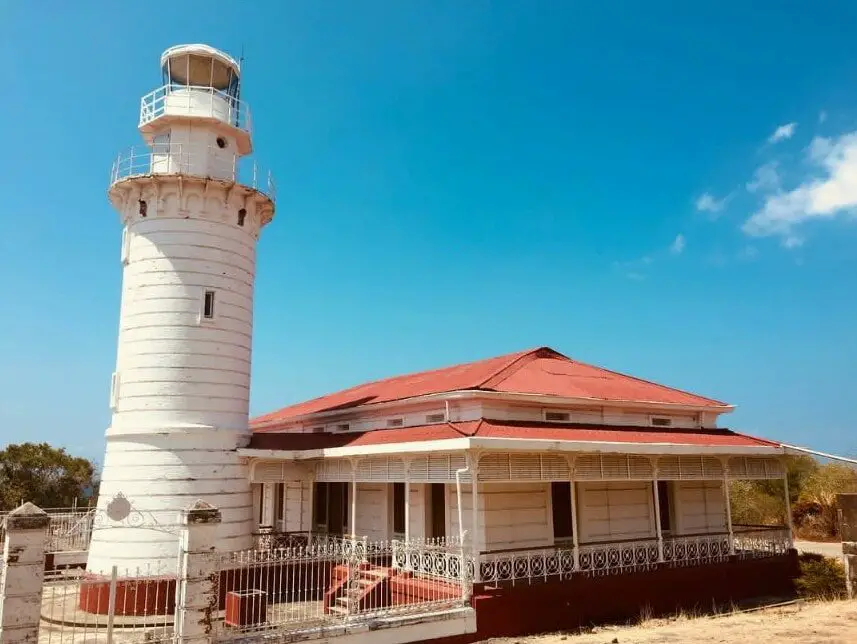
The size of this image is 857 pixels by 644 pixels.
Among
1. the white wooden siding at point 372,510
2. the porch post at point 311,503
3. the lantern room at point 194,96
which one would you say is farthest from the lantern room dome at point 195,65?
the white wooden siding at point 372,510

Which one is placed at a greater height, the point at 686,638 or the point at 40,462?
the point at 40,462

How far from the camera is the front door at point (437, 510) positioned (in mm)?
15305

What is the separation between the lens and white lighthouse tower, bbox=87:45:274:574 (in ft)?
50.0

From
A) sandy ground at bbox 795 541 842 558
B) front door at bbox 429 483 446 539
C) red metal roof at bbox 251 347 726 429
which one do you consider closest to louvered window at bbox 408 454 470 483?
front door at bbox 429 483 446 539

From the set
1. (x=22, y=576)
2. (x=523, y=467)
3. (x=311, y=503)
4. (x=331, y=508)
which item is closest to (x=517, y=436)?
(x=523, y=467)

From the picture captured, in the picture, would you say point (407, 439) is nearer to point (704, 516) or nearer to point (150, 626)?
point (150, 626)

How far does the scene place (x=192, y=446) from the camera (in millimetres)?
15648

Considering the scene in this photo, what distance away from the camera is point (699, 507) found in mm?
17922

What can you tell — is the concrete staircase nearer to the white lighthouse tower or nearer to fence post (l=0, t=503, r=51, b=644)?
the white lighthouse tower

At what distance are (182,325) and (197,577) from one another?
8181 mm

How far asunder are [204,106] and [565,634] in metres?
15.2

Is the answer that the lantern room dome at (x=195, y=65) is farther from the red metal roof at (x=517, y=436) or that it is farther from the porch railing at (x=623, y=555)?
the porch railing at (x=623, y=555)

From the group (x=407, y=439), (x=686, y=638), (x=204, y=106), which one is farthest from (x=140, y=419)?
(x=686, y=638)

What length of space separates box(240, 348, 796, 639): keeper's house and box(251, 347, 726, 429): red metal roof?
8 cm
